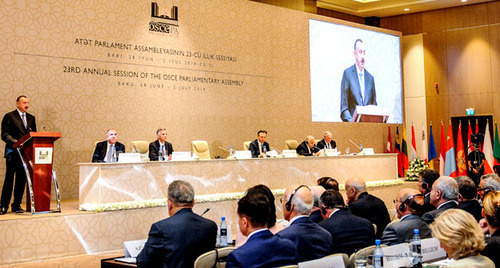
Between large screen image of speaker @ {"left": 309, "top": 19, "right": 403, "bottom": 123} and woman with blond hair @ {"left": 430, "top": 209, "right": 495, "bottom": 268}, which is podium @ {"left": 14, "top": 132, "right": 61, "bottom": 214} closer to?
woman with blond hair @ {"left": 430, "top": 209, "right": 495, "bottom": 268}

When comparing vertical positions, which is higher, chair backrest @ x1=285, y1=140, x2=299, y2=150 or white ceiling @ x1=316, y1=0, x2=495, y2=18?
white ceiling @ x1=316, y1=0, x2=495, y2=18

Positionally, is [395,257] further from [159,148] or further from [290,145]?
[290,145]

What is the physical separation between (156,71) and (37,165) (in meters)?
3.77

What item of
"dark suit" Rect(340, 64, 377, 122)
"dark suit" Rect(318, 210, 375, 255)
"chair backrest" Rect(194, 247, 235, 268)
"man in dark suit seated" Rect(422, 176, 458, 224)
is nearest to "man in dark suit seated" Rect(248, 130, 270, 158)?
"dark suit" Rect(340, 64, 377, 122)

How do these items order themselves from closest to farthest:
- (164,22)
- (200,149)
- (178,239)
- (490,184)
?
(178,239) < (490,184) < (200,149) < (164,22)

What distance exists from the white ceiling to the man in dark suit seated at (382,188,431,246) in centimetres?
1081

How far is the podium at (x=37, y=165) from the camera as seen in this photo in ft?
20.2

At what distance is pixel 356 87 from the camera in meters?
12.8

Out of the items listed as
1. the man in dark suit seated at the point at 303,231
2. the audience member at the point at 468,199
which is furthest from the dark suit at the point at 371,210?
the man in dark suit seated at the point at 303,231

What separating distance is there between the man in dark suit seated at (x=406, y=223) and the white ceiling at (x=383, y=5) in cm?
1081

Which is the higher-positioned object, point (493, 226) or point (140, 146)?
point (140, 146)

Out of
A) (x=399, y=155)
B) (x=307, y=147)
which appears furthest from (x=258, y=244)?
(x=399, y=155)

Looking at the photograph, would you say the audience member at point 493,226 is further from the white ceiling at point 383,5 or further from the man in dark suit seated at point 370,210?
the white ceiling at point 383,5

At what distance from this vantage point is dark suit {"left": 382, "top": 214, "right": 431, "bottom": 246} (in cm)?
378
